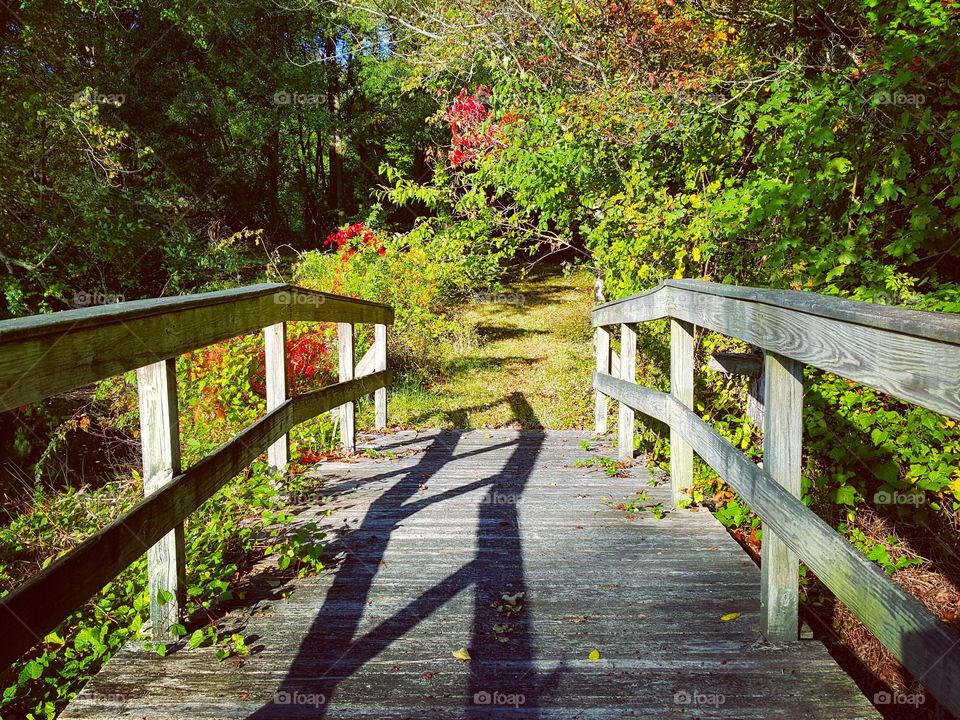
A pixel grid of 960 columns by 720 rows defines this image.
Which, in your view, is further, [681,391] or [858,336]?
[681,391]

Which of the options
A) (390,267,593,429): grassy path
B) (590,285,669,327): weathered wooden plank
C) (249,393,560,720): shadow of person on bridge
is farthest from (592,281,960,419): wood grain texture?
(390,267,593,429): grassy path

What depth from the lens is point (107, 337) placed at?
224cm

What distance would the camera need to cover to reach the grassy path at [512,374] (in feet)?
32.5

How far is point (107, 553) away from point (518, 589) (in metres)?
1.79

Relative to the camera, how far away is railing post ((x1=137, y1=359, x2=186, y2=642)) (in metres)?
2.70

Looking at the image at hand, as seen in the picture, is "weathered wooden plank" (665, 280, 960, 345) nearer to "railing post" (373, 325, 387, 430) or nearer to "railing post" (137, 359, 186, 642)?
"railing post" (137, 359, 186, 642)

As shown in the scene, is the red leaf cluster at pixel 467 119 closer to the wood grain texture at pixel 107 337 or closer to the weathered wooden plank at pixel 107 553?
the wood grain texture at pixel 107 337

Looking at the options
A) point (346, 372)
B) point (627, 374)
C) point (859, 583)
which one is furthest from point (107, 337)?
point (627, 374)

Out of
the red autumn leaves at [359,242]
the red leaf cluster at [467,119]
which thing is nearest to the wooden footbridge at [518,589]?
the red autumn leaves at [359,242]

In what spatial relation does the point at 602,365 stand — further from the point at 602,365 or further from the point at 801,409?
the point at 801,409

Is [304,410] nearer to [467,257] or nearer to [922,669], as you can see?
[922,669]

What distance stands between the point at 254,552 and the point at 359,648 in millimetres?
1210

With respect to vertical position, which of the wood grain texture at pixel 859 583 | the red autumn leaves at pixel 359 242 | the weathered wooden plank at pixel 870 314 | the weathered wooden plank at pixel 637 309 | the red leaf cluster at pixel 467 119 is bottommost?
the wood grain texture at pixel 859 583

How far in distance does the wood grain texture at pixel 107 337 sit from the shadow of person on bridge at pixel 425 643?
4.02 feet
